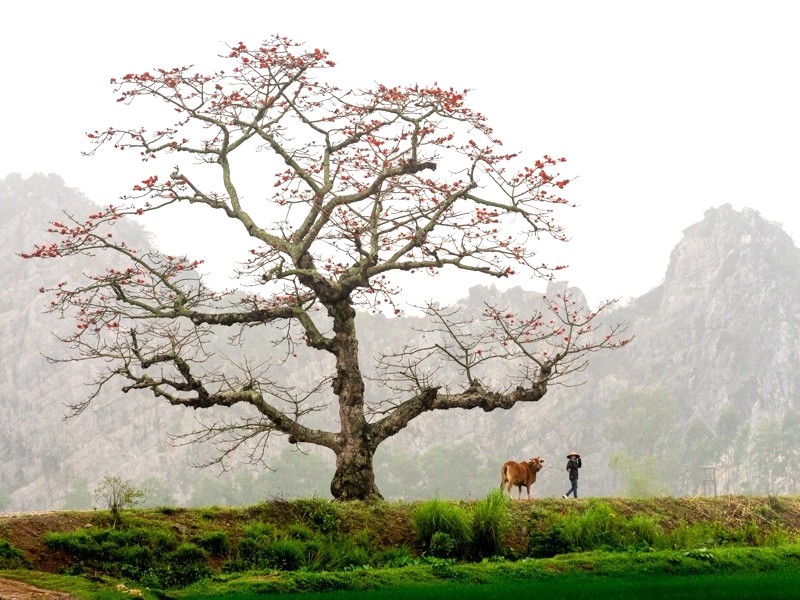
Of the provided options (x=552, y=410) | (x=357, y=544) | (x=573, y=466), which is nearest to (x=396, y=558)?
(x=357, y=544)

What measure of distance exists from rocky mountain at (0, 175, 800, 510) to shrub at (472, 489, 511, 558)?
78693 millimetres

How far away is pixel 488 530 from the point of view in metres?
15.1

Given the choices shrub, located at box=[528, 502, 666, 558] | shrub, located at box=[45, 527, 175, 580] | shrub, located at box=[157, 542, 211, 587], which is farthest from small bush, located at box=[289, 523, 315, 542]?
shrub, located at box=[528, 502, 666, 558]

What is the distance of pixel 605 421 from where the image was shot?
12975 cm

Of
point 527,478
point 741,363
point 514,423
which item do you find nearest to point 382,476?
point 514,423

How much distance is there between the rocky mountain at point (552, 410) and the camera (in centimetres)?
10625

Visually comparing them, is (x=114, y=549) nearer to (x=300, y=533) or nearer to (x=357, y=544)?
(x=300, y=533)

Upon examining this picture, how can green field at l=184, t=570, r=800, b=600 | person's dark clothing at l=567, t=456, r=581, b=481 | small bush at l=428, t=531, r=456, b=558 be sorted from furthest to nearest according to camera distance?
person's dark clothing at l=567, t=456, r=581, b=481
small bush at l=428, t=531, r=456, b=558
green field at l=184, t=570, r=800, b=600

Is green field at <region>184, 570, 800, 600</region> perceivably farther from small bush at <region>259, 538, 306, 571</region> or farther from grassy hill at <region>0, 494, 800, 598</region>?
small bush at <region>259, 538, 306, 571</region>

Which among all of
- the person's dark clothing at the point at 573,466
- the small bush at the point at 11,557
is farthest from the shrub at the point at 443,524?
the person's dark clothing at the point at 573,466

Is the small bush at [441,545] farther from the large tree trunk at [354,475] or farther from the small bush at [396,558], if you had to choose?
the large tree trunk at [354,475]

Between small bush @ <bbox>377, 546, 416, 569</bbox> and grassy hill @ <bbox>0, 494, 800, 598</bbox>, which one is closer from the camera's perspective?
grassy hill @ <bbox>0, 494, 800, 598</bbox>

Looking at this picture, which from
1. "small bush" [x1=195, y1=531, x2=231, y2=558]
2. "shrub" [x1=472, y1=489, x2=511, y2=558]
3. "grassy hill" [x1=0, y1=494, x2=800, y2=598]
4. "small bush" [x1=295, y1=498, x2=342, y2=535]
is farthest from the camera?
"small bush" [x1=295, y1=498, x2=342, y2=535]

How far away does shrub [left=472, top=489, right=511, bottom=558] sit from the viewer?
15047mm
